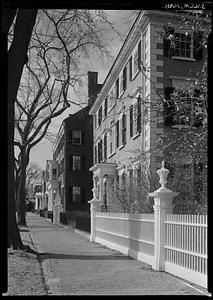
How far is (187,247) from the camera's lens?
361 inches

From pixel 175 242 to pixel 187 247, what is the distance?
0.67m

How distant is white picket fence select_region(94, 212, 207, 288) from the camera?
27.9 ft

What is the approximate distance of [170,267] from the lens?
9961mm

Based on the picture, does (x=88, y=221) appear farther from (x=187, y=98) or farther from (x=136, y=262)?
(x=187, y=98)

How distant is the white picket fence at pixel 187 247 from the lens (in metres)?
8.41

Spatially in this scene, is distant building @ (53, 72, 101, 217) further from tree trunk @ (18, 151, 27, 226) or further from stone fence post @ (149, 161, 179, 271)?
stone fence post @ (149, 161, 179, 271)

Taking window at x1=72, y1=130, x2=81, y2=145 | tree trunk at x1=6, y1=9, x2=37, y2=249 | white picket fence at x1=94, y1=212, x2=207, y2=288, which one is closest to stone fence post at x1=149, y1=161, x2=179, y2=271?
white picket fence at x1=94, y1=212, x2=207, y2=288

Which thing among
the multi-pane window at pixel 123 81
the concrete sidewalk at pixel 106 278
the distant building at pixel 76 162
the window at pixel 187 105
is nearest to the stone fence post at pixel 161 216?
the concrete sidewalk at pixel 106 278

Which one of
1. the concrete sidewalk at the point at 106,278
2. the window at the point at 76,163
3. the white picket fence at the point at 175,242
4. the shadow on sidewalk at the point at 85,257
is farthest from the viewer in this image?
the window at the point at 76,163

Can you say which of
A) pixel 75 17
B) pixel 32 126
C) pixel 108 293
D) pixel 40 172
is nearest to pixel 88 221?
pixel 75 17

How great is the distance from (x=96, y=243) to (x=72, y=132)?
114 feet

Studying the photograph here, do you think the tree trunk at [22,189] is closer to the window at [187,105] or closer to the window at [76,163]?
the window at [76,163]

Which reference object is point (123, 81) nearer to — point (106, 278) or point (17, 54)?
point (17, 54)

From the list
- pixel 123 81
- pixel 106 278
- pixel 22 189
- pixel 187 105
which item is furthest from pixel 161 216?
pixel 22 189
